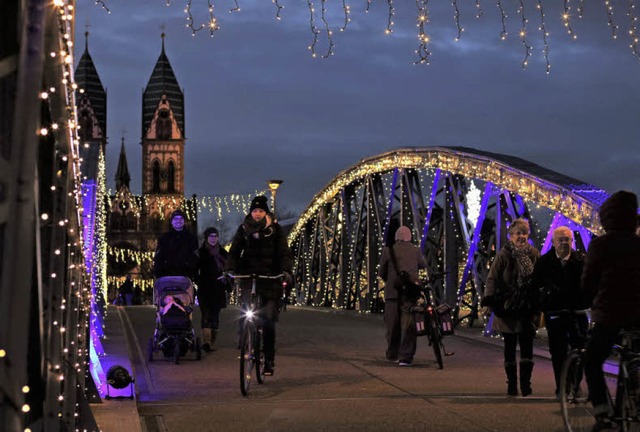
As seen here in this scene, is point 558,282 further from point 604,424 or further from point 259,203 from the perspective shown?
point 259,203

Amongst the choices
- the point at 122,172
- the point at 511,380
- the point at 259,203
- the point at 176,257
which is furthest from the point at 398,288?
the point at 122,172

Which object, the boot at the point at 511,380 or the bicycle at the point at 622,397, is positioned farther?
the boot at the point at 511,380

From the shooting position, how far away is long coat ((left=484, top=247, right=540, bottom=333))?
9633 mm

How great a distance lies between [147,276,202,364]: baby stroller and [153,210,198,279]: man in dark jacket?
269 millimetres

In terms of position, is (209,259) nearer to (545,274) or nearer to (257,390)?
(257,390)

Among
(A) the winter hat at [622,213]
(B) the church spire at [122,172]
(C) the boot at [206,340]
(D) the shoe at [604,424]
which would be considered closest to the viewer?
(D) the shoe at [604,424]

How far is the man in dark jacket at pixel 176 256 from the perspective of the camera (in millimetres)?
12688

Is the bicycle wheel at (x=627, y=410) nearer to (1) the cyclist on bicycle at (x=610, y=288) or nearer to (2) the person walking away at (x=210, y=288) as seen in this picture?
(1) the cyclist on bicycle at (x=610, y=288)

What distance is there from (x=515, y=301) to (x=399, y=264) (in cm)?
331

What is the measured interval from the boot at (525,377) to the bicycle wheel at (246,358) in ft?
6.96

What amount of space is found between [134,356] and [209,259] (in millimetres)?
1701

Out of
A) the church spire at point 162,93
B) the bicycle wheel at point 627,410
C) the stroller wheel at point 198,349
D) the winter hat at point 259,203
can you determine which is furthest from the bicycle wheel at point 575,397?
the church spire at point 162,93

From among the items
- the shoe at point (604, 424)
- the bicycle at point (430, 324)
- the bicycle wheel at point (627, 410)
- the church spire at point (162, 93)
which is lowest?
the shoe at point (604, 424)

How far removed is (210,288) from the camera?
14.1 metres
